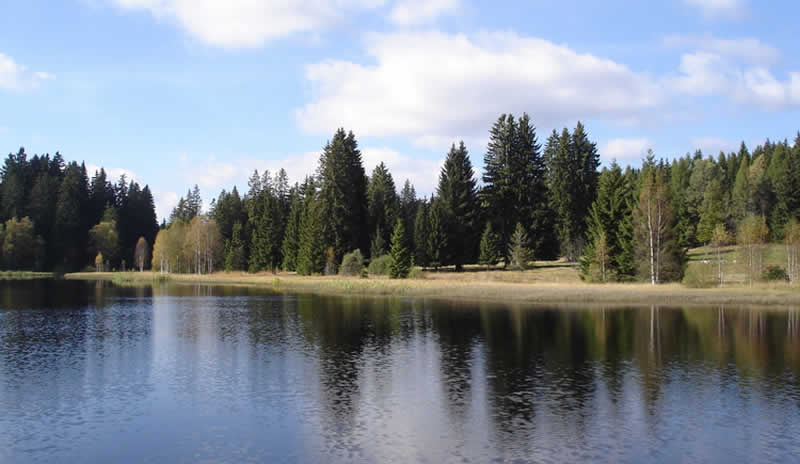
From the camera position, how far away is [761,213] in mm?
111062

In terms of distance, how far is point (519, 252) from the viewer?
279 feet

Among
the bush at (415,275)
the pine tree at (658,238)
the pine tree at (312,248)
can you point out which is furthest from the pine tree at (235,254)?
Answer: the pine tree at (658,238)

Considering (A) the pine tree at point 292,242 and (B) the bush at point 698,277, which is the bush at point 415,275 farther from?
(B) the bush at point 698,277

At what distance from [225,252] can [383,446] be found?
114071 millimetres

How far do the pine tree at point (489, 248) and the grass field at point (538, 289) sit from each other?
7.34 ft

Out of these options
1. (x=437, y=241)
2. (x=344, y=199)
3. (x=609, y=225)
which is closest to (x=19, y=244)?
(x=344, y=199)

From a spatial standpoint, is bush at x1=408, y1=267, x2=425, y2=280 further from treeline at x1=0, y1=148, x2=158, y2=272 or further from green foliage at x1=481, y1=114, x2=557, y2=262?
treeline at x1=0, y1=148, x2=158, y2=272

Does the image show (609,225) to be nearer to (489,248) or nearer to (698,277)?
(698,277)

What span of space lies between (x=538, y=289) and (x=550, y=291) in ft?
7.28

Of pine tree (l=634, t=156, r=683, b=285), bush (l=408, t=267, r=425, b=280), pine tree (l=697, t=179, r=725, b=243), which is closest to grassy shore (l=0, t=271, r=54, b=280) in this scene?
bush (l=408, t=267, r=425, b=280)

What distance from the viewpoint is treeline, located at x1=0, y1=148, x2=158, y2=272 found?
139750 mm

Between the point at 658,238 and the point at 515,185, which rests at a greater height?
the point at 515,185

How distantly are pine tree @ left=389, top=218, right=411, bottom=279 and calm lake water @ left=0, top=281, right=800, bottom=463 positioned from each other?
112 ft

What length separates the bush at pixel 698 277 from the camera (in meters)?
61.6
